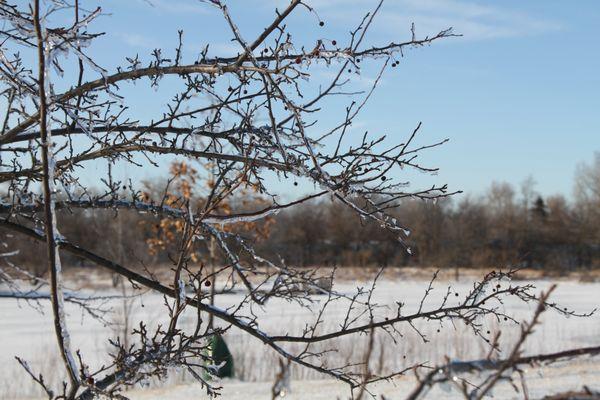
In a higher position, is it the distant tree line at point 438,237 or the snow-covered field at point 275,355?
the distant tree line at point 438,237

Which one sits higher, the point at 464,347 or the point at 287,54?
the point at 287,54

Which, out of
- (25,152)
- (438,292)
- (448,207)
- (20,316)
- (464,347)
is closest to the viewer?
(25,152)

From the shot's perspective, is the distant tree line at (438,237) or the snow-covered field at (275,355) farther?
the distant tree line at (438,237)

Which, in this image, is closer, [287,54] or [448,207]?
[287,54]

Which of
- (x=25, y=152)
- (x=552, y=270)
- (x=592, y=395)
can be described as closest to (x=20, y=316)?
(x=25, y=152)

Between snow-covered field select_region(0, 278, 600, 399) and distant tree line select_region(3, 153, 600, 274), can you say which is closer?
snow-covered field select_region(0, 278, 600, 399)

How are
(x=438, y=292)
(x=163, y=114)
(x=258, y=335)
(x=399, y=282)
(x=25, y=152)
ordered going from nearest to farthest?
(x=258, y=335) → (x=163, y=114) → (x=25, y=152) → (x=438, y=292) → (x=399, y=282)

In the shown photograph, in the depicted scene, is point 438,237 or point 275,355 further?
point 438,237

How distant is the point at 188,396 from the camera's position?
8883 mm

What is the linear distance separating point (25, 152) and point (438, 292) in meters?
22.6

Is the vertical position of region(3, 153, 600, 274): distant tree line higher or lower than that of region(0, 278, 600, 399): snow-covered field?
higher

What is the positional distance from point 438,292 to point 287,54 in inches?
917

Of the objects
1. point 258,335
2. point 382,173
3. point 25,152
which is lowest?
point 258,335

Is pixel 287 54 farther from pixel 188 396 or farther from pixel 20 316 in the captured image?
pixel 20 316
